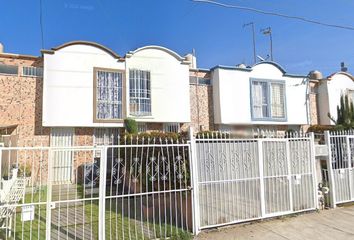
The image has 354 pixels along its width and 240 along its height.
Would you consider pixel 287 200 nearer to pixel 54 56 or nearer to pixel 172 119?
pixel 172 119

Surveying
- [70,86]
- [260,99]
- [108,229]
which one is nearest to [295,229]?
[108,229]

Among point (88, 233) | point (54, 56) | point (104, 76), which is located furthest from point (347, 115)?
point (54, 56)

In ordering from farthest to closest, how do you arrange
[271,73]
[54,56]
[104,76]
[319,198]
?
[271,73]
[104,76]
[54,56]
[319,198]

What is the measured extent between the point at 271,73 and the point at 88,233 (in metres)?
19.4

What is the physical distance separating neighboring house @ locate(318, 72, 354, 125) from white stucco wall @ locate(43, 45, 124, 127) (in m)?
17.8

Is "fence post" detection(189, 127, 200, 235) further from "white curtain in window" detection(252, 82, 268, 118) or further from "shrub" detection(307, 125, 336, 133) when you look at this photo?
"shrub" detection(307, 125, 336, 133)

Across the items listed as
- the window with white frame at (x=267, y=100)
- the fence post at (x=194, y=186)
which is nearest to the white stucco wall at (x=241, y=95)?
the window with white frame at (x=267, y=100)

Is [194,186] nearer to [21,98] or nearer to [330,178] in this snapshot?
[330,178]

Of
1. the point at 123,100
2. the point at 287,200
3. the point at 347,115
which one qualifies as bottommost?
the point at 287,200

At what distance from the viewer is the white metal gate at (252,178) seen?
723 cm

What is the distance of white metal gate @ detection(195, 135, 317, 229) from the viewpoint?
23.7ft

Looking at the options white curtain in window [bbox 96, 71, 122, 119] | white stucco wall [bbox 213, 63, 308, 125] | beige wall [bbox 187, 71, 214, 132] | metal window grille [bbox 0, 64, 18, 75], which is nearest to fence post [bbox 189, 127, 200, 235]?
white curtain in window [bbox 96, 71, 122, 119]

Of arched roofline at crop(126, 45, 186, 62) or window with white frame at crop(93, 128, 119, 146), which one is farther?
arched roofline at crop(126, 45, 186, 62)

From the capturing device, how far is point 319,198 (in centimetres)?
923
